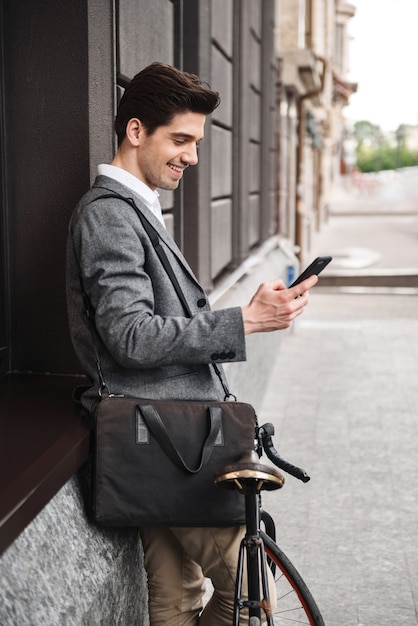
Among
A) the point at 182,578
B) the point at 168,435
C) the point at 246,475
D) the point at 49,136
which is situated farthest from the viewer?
the point at 49,136

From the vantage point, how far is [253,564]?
256 centimetres

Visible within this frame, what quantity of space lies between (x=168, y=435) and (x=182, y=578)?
2.14 feet

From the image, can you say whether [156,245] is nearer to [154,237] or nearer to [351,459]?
Answer: [154,237]

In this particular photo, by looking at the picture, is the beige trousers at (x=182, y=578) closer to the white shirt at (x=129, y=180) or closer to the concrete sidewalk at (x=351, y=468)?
the white shirt at (x=129, y=180)

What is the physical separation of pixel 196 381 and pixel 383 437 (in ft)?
13.6

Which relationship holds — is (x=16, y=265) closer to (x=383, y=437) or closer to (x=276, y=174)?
(x=383, y=437)

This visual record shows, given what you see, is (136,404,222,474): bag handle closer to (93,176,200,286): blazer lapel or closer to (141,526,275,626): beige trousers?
(141,526,275,626): beige trousers

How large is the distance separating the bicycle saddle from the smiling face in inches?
32.9

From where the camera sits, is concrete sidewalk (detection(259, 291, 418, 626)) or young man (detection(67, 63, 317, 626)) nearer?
young man (detection(67, 63, 317, 626))

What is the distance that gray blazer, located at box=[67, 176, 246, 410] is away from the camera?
8.32 feet

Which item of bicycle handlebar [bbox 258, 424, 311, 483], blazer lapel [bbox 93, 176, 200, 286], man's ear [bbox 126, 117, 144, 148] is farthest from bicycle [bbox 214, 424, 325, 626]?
man's ear [bbox 126, 117, 144, 148]

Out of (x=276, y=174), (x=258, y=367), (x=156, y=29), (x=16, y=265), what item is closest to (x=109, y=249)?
(x=16, y=265)

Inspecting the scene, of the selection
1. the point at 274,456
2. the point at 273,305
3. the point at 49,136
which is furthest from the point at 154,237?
the point at 49,136

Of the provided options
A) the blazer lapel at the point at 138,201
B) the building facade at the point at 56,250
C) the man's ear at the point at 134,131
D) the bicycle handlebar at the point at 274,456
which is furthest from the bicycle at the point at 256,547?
the man's ear at the point at 134,131
